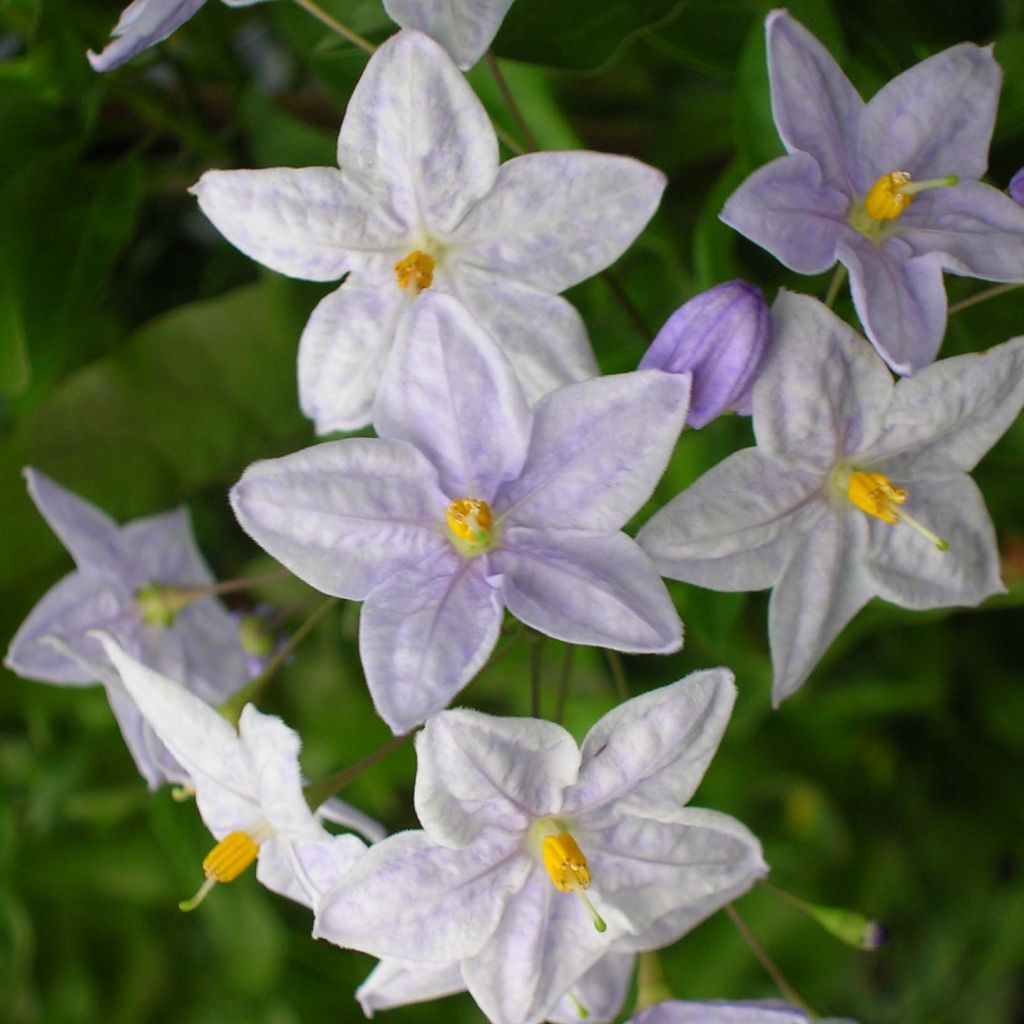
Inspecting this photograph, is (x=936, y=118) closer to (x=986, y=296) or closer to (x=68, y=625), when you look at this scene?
(x=986, y=296)

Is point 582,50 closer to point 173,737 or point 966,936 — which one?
point 173,737

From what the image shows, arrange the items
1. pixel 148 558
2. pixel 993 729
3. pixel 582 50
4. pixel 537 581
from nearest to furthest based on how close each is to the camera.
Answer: pixel 537 581 → pixel 582 50 → pixel 148 558 → pixel 993 729

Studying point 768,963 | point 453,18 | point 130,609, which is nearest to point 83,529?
point 130,609

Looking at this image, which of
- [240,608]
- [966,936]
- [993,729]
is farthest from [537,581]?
[966,936]

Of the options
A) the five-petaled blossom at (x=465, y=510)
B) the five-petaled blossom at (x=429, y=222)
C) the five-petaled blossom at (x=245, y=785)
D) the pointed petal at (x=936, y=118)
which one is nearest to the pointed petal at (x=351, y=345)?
the five-petaled blossom at (x=429, y=222)

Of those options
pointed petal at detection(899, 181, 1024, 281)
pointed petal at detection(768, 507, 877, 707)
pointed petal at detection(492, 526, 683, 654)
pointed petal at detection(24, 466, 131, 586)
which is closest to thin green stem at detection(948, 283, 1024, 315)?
pointed petal at detection(899, 181, 1024, 281)

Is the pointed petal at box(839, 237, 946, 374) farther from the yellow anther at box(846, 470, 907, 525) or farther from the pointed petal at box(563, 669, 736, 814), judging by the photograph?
the pointed petal at box(563, 669, 736, 814)

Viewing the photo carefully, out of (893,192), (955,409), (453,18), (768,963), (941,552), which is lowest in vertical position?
(768,963)

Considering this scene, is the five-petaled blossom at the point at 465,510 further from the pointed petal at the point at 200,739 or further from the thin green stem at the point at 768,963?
the thin green stem at the point at 768,963
